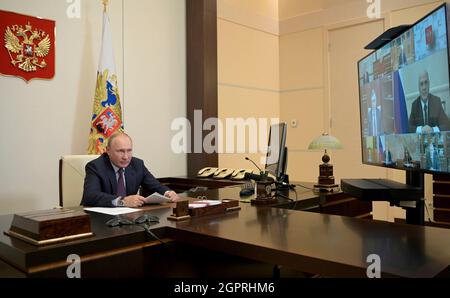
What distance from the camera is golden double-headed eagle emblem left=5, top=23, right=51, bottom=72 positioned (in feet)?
10.7

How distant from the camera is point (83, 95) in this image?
3729 millimetres

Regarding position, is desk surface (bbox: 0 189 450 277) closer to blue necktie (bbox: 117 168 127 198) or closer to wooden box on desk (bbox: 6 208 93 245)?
wooden box on desk (bbox: 6 208 93 245)

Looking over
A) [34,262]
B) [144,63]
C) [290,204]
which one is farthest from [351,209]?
[144,63]

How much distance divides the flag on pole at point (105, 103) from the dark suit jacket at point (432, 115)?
264 centimetres

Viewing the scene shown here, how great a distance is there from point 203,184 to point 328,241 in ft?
8.54

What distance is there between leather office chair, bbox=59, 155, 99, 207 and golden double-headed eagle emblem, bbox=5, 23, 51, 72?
1.20 meters

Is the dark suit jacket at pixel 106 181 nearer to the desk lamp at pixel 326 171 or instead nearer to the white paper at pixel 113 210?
the white paper at pixel 113 210

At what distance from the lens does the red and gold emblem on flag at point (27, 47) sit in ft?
10.6

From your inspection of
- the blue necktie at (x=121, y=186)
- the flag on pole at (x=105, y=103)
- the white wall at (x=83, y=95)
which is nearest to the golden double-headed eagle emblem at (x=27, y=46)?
the white wall at (x=83, y=95)

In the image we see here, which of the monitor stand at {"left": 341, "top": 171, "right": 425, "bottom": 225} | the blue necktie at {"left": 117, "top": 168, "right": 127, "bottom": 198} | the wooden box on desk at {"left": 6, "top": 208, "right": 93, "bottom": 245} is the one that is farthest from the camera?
the blue necktie at {"left": 117, "top": 168, "right": 127, "bottom": 198}

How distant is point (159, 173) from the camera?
439 cm

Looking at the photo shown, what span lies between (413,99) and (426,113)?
13 cm

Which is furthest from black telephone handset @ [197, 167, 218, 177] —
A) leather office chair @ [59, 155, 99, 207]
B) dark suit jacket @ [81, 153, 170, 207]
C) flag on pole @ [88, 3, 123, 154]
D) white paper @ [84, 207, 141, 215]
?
white paper @ [84, 207, 141, 215]
